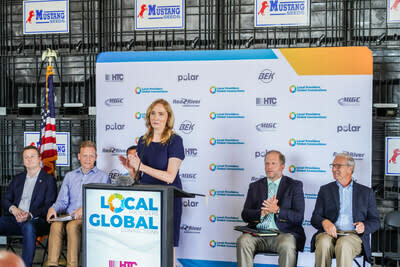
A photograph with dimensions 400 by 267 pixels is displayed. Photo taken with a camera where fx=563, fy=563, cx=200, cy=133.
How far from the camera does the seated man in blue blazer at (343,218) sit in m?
4.59

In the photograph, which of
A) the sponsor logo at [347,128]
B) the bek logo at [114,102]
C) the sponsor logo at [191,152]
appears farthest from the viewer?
the bek logo at [114,102]

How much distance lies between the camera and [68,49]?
6.65m

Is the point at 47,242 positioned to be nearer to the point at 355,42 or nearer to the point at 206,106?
the point at 206,106

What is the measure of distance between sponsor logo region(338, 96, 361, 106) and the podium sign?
8.99ft

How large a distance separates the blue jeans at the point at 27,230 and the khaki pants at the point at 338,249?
2.52 metres

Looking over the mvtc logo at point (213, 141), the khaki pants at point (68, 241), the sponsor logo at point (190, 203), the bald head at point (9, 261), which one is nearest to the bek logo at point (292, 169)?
the mvtc logo at point (213, 141)

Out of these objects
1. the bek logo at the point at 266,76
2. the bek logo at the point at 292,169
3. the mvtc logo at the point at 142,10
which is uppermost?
the mvtc logo at the point at 142,10

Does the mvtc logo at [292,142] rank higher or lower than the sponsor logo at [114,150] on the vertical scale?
higher

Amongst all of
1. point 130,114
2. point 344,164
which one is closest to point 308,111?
point 344,164

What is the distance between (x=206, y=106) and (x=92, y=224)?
259cm

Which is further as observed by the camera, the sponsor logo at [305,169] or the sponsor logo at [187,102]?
the sponsor logo at [187,102]

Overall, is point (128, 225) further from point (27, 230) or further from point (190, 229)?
point (190, 229)

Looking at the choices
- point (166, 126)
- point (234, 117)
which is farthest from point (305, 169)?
point (166, 126)

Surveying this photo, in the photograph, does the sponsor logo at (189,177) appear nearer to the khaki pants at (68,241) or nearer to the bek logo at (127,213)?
the khaki pants at (68,241)
